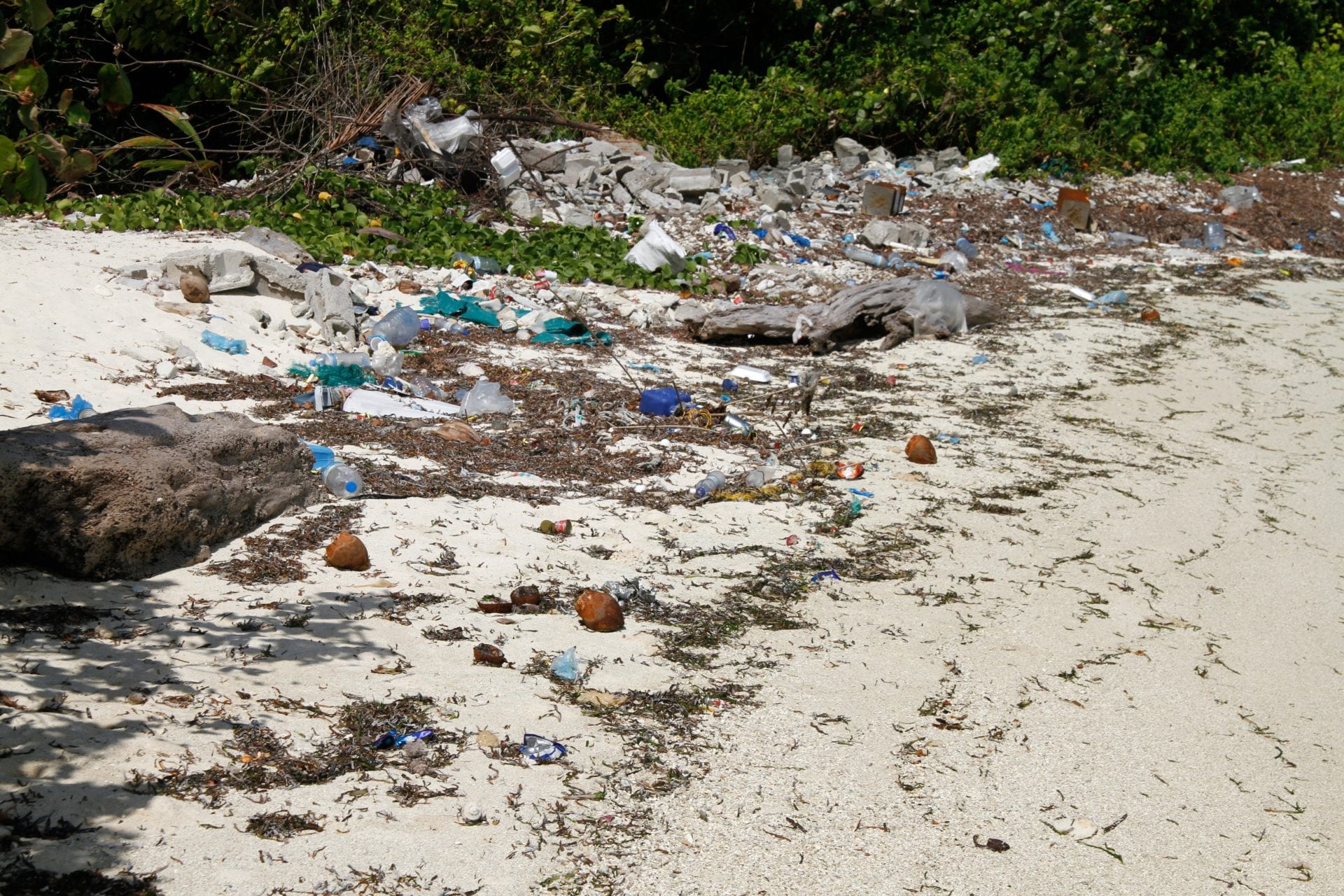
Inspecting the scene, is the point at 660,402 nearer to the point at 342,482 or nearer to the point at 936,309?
the point at 342,482

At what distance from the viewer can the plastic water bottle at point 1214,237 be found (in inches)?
390

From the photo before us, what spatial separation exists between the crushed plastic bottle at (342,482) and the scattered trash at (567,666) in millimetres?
1198

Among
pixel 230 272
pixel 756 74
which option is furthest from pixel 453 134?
pixel 756 74

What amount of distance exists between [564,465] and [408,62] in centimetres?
563

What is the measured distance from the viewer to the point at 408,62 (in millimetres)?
8977

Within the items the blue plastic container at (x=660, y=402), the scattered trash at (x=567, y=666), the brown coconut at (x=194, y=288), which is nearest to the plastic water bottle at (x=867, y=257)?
the blue plastic container at (x=660, y=402)

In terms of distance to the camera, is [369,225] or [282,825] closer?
[282,825]

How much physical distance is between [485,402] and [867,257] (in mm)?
3986

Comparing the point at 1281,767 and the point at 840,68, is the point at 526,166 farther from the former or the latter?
the point at 1281,767

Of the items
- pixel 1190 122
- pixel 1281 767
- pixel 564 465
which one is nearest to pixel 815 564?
pixel 564 465

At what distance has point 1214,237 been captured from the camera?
9.95 metres

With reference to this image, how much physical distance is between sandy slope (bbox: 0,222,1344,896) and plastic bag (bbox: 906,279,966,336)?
5.42 ft

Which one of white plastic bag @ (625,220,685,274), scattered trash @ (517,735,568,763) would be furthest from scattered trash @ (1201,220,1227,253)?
scattered trash @ (517,735,568,763)

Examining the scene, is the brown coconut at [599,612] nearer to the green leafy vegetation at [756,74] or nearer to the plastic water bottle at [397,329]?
the plastic water bottle at [397,329]
